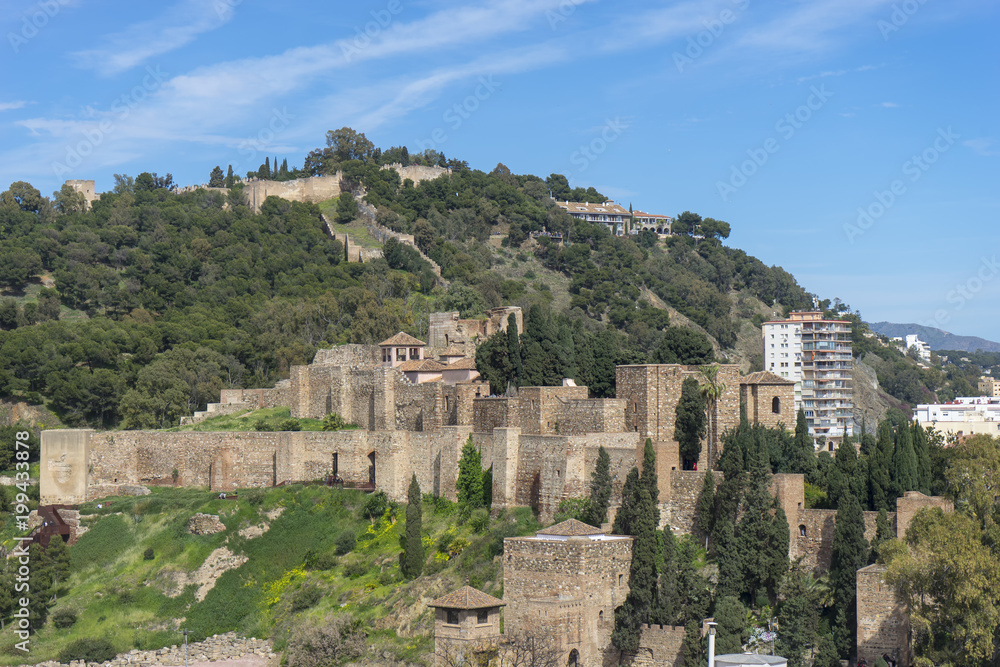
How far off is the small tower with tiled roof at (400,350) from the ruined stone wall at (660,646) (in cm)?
2238

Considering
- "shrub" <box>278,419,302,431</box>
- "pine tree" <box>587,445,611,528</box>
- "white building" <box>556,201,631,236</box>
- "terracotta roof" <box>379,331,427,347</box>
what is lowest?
"pine tree" <box>587,445,611,528</box>

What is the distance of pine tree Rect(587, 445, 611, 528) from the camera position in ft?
111

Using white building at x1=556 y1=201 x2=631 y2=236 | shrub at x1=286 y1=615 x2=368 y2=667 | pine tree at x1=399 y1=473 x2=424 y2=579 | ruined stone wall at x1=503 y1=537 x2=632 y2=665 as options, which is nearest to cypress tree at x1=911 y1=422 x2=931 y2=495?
ruined stone wall at x1=503 y1=537 x2=632 y2=665

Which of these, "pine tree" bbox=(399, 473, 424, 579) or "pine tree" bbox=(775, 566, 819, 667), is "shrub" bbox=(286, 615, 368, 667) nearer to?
"pine tree" bbox=(399, 473, 424, 579)

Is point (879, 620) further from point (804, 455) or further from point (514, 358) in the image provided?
point (514, 358)

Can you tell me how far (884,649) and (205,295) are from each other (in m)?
52.9

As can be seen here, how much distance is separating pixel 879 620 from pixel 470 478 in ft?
46.0

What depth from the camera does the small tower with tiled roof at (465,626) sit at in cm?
2967

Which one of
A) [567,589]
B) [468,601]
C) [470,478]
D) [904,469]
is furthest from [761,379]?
[468,601]

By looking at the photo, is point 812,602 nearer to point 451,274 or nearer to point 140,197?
point 451,274

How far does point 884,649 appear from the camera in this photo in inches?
1174

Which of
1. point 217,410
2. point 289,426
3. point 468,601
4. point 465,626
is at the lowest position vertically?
point 465,626

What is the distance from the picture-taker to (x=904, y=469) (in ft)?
108

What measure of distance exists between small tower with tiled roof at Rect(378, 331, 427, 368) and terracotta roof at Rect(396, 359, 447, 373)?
2608 millimetres
